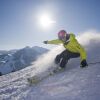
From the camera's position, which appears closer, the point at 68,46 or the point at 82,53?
the point at 82,53

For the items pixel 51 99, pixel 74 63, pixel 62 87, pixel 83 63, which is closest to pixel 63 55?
pixel 74 63

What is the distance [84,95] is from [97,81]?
145 cm

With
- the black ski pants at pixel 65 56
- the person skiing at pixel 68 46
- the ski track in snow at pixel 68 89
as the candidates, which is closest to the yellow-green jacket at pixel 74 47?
the person skiing at pixel 68 46

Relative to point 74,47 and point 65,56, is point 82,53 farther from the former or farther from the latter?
point 65,56

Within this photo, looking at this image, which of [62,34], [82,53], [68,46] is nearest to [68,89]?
[82,53]

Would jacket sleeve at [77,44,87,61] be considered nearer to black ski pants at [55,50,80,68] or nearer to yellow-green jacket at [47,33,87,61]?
yellow-green jacket at [47,33,87,61]

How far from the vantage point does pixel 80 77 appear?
9.53 m

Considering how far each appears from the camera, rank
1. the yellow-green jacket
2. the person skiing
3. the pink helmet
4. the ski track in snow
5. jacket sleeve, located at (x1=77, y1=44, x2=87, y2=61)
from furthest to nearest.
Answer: the pink helmet
the person skiing
the yellow-green jacket
jacket sleeve, located at (x1=77, y1=44, x2=87, y2=61)
the ski track in snow

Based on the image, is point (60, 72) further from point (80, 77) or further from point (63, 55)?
point (80, 77)

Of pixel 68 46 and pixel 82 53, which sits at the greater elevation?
pixel 68 46

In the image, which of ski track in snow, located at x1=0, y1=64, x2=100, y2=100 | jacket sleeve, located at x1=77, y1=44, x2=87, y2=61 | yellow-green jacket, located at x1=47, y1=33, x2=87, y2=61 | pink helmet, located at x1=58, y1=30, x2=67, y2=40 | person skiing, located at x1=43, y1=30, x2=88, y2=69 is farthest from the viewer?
pink helmet, located at x1=58, y1=30, x2=67, y2=40

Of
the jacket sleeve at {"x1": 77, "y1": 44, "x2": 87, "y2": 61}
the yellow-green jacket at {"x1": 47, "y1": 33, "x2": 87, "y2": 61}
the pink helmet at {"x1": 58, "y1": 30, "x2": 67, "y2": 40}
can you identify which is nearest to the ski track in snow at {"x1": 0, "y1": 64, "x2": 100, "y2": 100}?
the jacket sleeve at {"x1": 77, "y1": 44, "x2": 87, "y2": 61}

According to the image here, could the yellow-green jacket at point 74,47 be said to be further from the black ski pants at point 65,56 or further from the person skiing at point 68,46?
the black ski pants at point 65,56

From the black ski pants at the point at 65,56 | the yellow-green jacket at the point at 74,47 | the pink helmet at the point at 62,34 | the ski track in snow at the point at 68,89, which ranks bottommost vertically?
the ski track in snow at the point at 68,89
